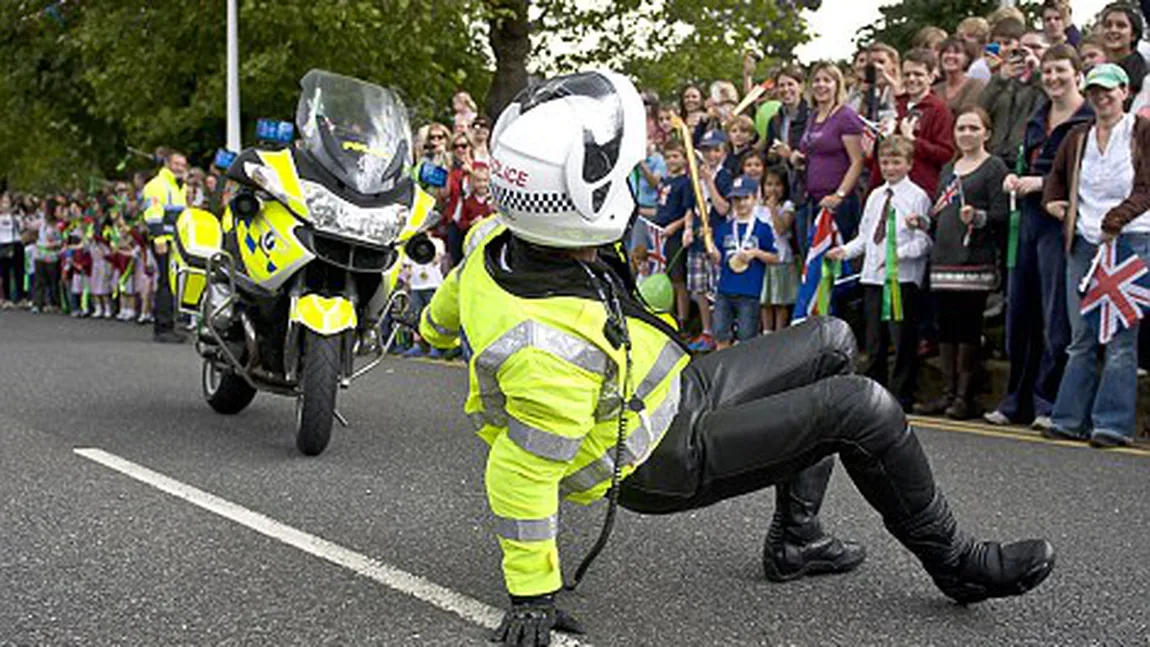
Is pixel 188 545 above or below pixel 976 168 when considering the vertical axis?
below

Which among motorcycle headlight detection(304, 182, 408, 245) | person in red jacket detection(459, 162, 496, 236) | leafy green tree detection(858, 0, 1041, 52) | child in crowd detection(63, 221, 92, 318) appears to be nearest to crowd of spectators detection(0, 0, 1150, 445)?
motorcycle headlight detection(304, 182, 408, 245)

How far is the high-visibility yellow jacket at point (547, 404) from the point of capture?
3482 mm

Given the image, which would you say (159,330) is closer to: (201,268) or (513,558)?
(201,268)

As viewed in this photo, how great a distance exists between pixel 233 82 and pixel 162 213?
22.2ft

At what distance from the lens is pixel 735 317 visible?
418 inches

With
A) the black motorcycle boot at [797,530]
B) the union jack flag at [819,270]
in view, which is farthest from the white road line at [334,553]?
the union jack flag at [819,270]

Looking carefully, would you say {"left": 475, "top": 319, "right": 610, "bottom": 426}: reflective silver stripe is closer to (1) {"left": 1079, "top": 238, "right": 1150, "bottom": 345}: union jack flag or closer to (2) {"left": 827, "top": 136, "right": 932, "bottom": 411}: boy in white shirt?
(1) {"left": 1079, "top": 238, "right": 1150, "bottom": 345}: union jack flag

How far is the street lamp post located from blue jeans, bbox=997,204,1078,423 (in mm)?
12946

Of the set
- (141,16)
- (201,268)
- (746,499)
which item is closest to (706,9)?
(141,16)

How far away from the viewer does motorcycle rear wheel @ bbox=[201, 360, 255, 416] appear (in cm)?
794

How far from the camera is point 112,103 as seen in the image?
2159cm

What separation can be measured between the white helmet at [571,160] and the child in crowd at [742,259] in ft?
22.0

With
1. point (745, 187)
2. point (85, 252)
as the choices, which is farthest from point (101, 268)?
point (745, 187)

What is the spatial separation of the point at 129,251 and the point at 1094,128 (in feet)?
46.5
